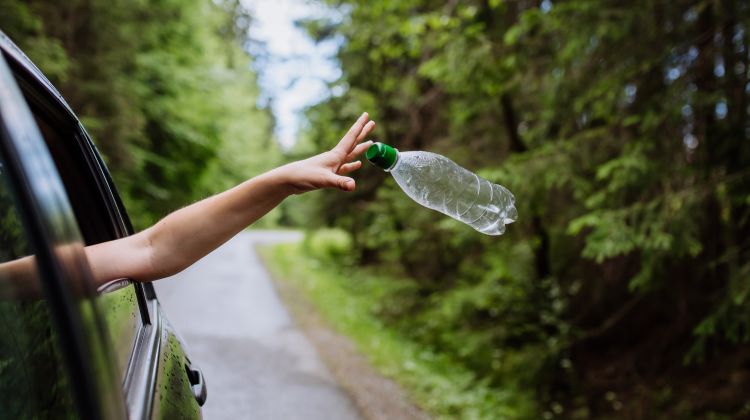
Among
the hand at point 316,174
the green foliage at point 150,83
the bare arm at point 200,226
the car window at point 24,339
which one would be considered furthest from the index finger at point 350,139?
the green foliage at point 150,83

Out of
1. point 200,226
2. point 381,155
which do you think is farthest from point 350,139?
point 200,226

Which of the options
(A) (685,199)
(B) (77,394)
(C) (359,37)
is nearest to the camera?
(B) (77,394)

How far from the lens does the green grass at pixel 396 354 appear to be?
6.79 m

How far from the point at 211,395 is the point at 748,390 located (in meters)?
6.30

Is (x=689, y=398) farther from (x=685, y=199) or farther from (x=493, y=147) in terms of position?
(x=493, y=147)

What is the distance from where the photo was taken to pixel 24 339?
116cm

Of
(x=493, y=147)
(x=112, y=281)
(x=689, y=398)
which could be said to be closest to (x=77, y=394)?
(x=112, y=281)

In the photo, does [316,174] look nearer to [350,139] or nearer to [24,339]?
[350,139]

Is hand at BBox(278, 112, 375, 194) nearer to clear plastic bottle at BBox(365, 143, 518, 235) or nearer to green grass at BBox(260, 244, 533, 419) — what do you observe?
clear plastic bottle at BBox(365, 143, 518, 235)

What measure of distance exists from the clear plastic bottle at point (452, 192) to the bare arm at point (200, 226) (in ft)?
1.56

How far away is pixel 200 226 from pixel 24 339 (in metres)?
0.66

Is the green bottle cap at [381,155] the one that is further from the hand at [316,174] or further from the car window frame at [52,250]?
the car window frame at [52,250]

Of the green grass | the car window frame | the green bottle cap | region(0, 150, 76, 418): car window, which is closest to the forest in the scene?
the green grass

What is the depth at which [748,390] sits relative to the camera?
6863 mm
